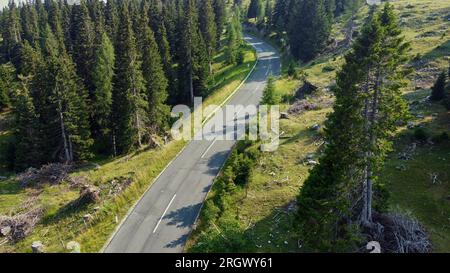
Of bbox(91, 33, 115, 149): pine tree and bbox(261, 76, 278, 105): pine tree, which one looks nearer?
bbox(261, 76, 278, 105): pine tree

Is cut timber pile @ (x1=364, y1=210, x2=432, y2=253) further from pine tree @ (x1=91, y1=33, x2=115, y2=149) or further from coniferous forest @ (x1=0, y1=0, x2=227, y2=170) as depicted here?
pine tree @ (x1=91, y1=33, x2=115, y2=149)

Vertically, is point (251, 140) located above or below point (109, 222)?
above

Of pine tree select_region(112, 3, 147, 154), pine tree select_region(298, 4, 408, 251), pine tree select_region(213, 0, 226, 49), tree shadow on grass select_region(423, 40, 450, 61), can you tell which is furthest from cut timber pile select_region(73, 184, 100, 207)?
pine tree select_region(213, 0, 226, 49)

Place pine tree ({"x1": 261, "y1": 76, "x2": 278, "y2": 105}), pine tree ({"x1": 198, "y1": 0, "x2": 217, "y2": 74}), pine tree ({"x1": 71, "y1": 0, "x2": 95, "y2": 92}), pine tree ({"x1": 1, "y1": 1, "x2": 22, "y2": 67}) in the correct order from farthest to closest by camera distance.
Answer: pine tree ({"x1": 1, "y1": 1, "x2": 22, "y2": 67}) < pine tree ({"x1": 198, "y1": 0, "x2": 217, "y2": 74}) < pine tree ({"x1": 71, "y1": 0, "x2": 95, "y2": 92}) < pine tree ({"x1": 261, "y1": 76, "x2": 278, "y2": 105})

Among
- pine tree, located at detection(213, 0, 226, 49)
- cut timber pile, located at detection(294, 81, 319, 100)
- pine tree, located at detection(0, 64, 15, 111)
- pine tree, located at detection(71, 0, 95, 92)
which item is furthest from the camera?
pine tree, located at detection(213, 0, 226, 49)

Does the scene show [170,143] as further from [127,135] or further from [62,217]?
[62,217]

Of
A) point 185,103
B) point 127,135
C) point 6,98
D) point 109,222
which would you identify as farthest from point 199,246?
point 6,98

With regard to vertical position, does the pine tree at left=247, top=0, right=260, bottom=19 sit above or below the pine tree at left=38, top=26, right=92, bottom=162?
above

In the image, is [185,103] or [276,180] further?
[185,103]
